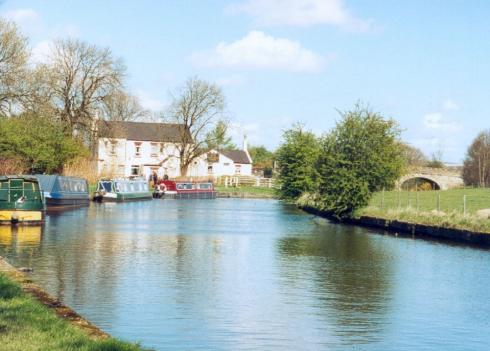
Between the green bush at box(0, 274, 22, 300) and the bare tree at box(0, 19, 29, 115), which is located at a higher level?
the bare tree at box(0, 19, 29, 115)

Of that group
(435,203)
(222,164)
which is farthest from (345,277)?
(222,164)

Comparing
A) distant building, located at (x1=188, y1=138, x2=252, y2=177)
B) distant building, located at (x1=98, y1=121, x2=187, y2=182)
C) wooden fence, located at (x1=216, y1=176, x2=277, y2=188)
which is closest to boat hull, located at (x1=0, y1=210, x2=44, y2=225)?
distant building, located at (x1=98, y1=121, x2=187, y2=182)

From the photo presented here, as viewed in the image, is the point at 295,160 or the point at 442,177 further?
the point at 442,177

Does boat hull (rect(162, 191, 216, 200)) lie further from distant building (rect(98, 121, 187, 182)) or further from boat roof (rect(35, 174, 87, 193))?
boat roof (rect(35, 174, 87, 193))

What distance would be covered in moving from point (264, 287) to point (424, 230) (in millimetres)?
15215

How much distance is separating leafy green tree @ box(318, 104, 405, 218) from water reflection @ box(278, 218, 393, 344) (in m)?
8.72

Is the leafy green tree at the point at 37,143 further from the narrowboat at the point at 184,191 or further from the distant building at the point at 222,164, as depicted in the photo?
the distant building at the point at 222,164

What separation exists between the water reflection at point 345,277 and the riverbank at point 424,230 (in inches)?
88.9

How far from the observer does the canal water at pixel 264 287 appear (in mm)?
11289

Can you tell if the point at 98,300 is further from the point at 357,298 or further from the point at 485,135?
the point at 485,135

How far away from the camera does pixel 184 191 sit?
69.3m

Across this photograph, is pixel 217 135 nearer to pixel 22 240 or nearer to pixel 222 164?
pixel 222 164

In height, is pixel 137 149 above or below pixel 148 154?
above

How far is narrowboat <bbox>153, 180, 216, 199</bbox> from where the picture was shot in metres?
68.4
